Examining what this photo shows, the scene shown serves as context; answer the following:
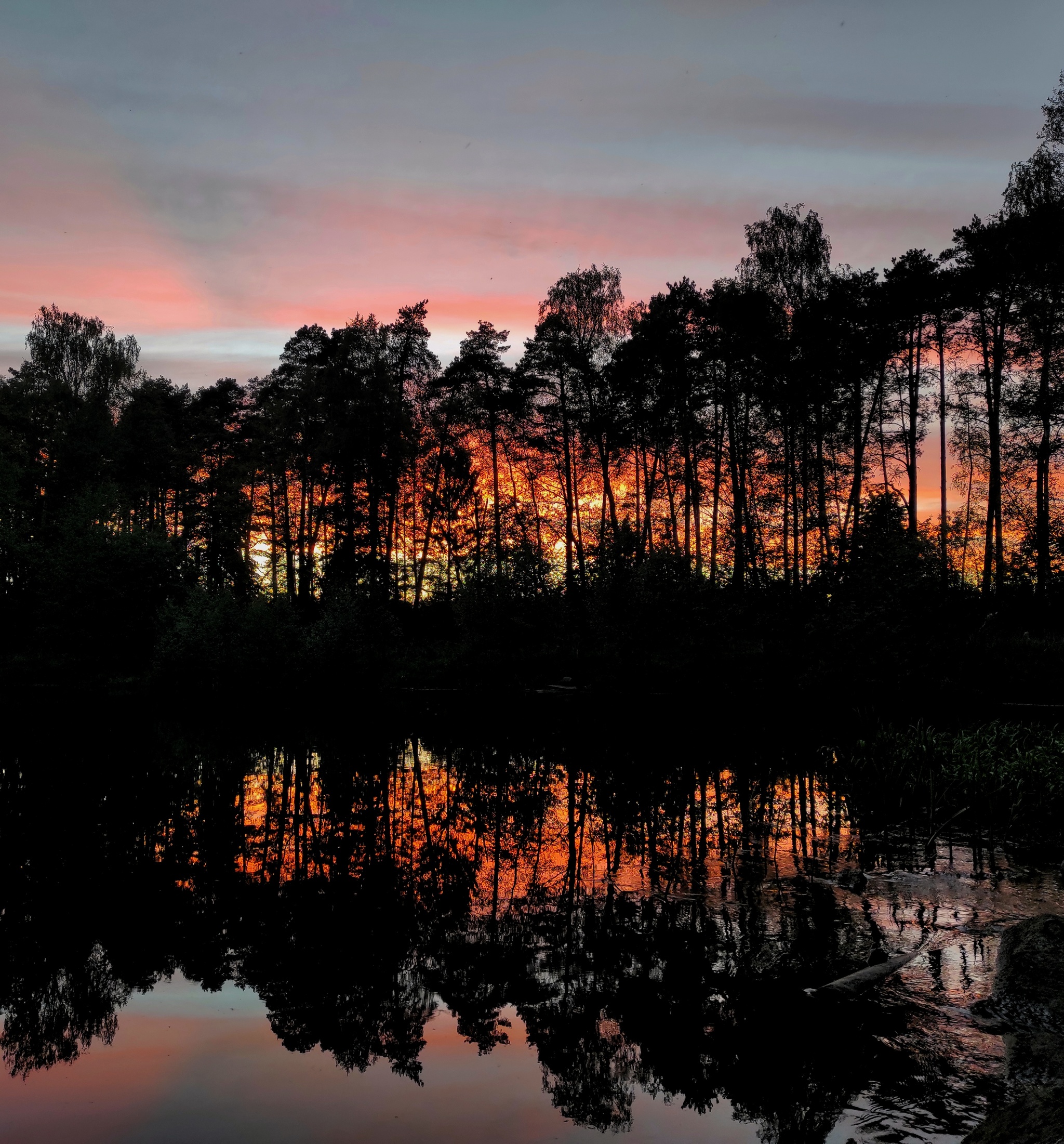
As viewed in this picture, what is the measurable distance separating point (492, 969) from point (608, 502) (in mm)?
35996

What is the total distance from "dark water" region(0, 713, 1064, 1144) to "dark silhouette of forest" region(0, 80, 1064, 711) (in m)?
17.5

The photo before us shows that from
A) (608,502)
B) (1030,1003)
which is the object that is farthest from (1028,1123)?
(608,502)

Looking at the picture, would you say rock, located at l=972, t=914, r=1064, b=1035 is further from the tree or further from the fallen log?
the tree

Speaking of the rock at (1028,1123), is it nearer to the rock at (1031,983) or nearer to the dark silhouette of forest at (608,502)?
the rock at (1031,983)

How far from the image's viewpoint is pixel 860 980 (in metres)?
7.87

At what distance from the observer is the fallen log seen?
774cm

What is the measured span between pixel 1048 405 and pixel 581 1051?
2904 cm

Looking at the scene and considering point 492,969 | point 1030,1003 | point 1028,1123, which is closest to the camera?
point 1028,1123

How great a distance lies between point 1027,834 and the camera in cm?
1319

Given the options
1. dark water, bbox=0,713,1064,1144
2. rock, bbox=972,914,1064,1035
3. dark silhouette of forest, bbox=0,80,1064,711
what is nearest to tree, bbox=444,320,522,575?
dark silhouette of forest, bbox=0,80,1064,711

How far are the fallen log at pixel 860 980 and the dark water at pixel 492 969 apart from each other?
0.14 m

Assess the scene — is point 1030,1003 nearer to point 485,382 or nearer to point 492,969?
point 492,969

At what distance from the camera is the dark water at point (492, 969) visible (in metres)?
6.31

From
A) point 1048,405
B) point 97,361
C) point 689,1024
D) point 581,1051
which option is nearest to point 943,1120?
point 689,1024
